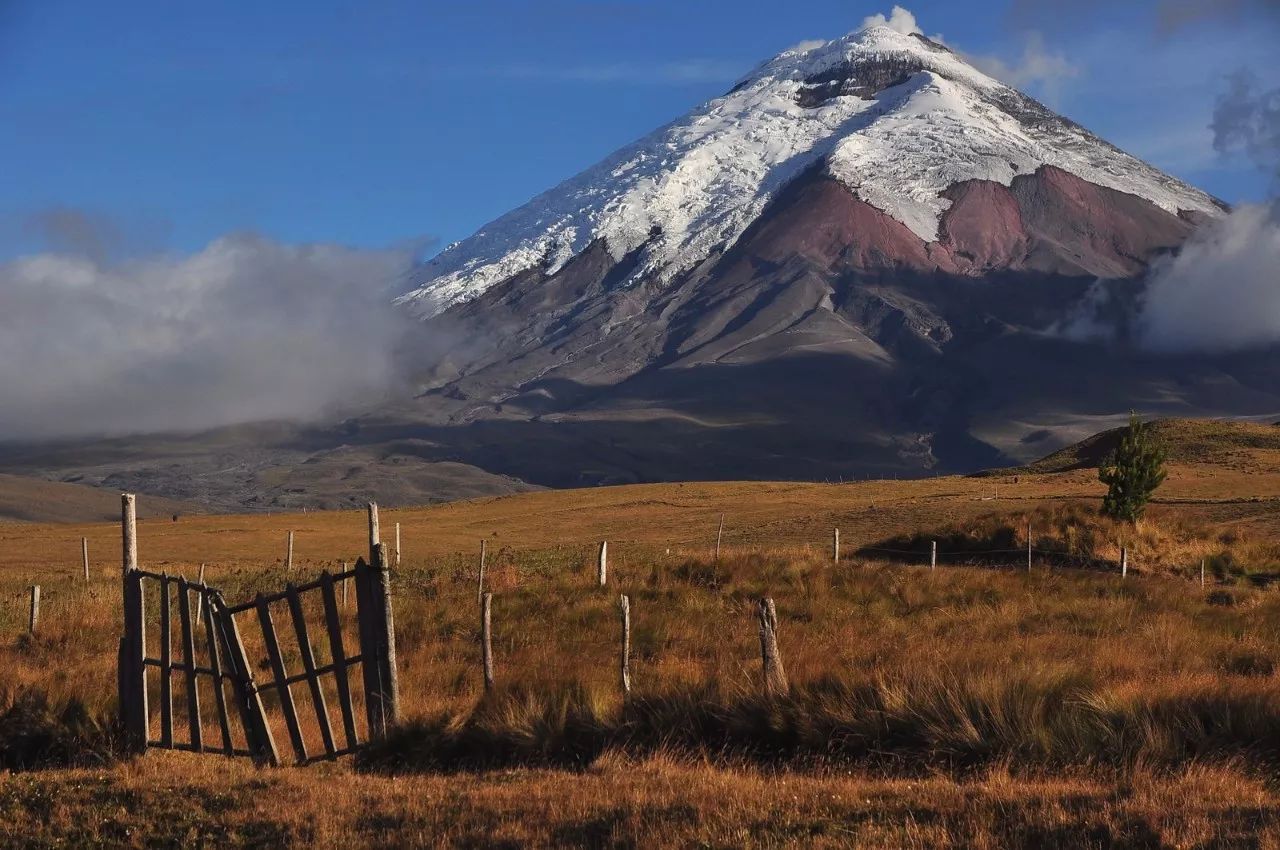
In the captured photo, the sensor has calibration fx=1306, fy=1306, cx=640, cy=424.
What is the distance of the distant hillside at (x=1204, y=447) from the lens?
69.4 meters

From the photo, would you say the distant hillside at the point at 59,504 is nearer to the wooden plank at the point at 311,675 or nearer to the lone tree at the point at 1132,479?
the lone tree at the point at 1132,479

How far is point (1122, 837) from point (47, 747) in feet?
35.4

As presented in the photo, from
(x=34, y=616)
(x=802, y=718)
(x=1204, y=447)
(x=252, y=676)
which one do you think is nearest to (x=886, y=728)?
(x=802, y=718)

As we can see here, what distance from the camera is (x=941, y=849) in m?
7.89

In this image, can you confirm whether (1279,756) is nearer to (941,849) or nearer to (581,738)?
(941,849)

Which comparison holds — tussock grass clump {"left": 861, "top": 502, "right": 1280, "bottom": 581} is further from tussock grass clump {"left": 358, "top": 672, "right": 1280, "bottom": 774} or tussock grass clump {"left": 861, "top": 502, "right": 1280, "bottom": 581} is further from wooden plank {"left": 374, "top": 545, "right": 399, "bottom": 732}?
wooden plank {"left": 374, "top": 545, "right": 399, "bottom": 732}

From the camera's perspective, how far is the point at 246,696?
12836 millimetres

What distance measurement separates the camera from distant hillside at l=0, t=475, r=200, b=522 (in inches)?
6245

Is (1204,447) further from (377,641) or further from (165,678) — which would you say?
(165,678)

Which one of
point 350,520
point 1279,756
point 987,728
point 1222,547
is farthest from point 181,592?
point 350,520

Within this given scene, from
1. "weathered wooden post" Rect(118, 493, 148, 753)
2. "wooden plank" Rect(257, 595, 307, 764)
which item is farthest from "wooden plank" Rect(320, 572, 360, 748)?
"weathered wooden post" Rect(118, 493, 148, 753)

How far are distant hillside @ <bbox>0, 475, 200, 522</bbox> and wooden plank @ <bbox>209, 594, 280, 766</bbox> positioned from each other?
151276mm

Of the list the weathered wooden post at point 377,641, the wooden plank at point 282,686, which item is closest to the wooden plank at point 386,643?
the weathered wooden post at point 377,641

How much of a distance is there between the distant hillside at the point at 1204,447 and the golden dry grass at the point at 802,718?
157 ft
